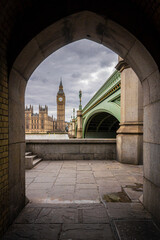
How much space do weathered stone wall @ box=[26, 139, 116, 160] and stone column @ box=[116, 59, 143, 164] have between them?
606 mm

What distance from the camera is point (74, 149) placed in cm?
689

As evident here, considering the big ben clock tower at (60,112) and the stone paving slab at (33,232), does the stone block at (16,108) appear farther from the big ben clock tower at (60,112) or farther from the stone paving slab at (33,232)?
the big ben clock tower at (60,112)

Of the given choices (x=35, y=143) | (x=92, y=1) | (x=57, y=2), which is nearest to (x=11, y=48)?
(x=57, y=2)

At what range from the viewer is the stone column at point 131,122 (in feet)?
19.7

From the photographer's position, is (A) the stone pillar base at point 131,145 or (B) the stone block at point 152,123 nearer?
(B) the stone block at point 152,123

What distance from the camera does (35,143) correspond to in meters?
6.86

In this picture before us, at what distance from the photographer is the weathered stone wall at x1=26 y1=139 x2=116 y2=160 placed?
6.84 meters

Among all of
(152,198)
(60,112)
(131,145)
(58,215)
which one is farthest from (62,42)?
(60,112)

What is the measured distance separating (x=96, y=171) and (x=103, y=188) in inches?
55.1

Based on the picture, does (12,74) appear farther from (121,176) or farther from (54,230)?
(121,176)

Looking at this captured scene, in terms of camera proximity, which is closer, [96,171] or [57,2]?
A: [57,2]

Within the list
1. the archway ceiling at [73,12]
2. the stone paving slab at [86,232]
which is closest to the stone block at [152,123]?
the archway ceiling at [73,12]

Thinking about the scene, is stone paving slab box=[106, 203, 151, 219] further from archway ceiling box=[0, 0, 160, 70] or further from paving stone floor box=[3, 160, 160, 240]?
archway ceiling box=[0, 0, 160, 70]

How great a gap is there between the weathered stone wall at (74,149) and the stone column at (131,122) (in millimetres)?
606
